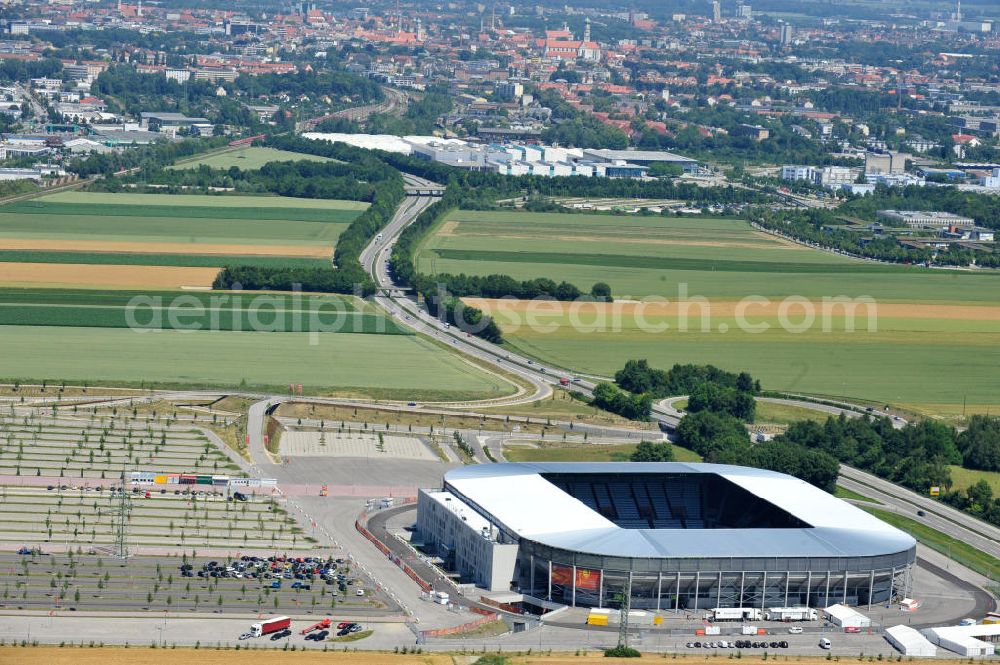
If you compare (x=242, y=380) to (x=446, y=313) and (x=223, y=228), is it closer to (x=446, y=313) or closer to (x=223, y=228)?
(x=446, y=313)

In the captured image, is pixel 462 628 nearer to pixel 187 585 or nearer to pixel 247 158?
pixel 187 585

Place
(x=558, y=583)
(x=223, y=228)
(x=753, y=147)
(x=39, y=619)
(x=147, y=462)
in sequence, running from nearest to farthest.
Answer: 1. (x=39, y=619)
2. (x=558, y=583)
3. (x=147, y=462)
4. (x=223, y=228)
5. (x=753, y=147)

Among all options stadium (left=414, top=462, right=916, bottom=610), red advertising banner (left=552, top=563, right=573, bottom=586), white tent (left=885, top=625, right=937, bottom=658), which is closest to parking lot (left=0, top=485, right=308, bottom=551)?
stadium (left=414, top=462, right=916, bottom=610)

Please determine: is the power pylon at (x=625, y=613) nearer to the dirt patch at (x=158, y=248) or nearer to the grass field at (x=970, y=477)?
the grass field at (x=970, y=477)

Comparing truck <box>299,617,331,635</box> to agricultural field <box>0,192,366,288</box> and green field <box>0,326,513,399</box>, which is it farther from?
agricultural field <box>0,192,366,288</box>

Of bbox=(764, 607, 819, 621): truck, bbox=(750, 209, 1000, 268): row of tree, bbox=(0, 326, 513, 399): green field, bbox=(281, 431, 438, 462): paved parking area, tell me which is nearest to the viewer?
bbox=(764, 607, 819, 621): truck

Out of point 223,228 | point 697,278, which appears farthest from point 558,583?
point 223,228
